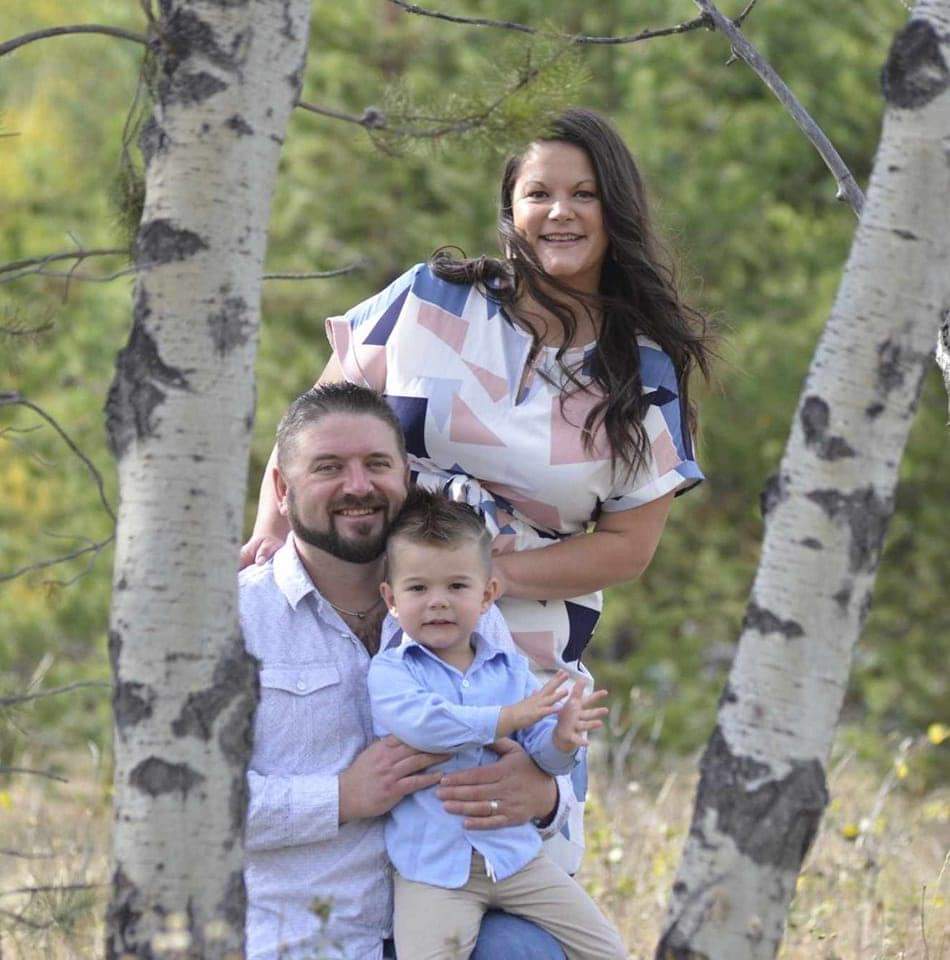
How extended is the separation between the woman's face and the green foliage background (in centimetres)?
622

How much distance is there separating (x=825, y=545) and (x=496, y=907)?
3.64 feet

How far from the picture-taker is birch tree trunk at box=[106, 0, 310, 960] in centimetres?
208

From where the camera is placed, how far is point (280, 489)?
2984mm

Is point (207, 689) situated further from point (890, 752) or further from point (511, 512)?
point (890, 752)

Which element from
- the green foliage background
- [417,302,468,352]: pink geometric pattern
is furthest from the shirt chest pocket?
the green foliage background

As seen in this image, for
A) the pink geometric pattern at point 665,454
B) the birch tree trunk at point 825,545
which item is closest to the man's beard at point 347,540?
the pink geometric pattern at point 665,454

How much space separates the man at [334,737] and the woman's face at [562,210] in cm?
56

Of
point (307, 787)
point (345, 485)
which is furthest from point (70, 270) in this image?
point (307, 787)

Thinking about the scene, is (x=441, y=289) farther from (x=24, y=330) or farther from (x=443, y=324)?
(x=24, y=330)

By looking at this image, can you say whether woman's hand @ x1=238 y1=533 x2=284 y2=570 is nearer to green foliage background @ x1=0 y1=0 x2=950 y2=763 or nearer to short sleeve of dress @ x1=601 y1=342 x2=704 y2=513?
short sleeve of dress @ x1=601 y1=342 x2=704 y2=513

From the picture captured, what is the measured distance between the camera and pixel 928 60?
209 centimetres

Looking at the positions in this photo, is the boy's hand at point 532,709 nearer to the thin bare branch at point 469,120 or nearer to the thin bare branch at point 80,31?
the thin bare branch at point 469,120

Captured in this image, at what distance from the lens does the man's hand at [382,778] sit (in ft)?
8.85

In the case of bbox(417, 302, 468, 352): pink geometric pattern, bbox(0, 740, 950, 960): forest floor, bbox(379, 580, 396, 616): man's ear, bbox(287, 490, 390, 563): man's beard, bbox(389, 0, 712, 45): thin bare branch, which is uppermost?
bbox(389, 0, 712, 45): thin bare branch
